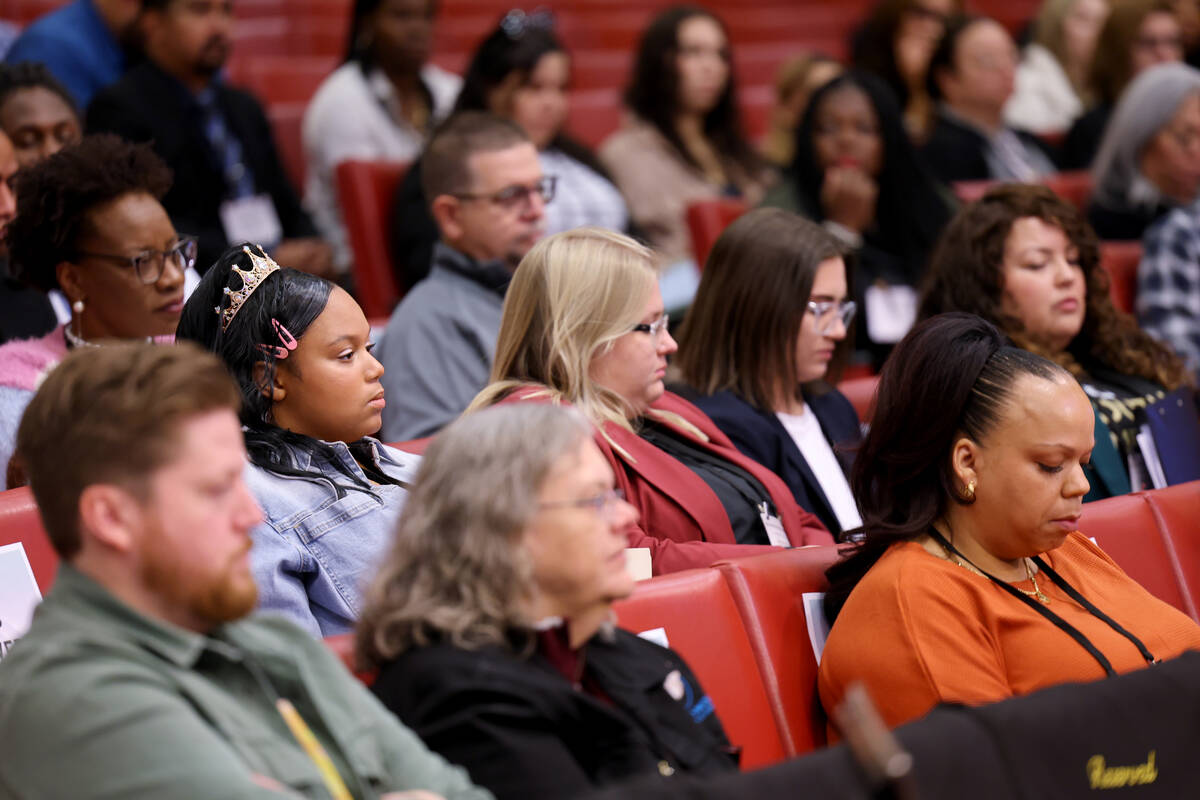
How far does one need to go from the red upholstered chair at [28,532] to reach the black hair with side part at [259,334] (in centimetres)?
34

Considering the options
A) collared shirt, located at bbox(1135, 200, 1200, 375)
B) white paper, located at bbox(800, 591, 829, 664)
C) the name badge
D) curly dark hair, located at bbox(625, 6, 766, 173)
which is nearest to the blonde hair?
white paper, located at bbox(800, 591, 829, 664)

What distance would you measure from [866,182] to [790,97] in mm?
1399

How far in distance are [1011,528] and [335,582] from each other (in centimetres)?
103

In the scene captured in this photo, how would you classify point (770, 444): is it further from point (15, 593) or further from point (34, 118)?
point (34, 118)

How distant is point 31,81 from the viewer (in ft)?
11.6

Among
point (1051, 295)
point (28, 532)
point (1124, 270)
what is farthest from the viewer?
point (1124, 270)

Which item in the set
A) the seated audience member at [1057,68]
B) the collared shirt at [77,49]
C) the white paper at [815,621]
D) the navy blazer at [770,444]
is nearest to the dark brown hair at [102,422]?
the white paper at [815,621]

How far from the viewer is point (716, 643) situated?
2043mm

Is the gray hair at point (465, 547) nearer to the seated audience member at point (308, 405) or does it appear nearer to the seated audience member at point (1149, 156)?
the seated audience member at point (308, 405)

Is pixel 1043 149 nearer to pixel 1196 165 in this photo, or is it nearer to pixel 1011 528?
pixel 1196 165

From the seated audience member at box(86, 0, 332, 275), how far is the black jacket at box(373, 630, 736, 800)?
258 cm

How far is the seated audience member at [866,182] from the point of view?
4.25 metres

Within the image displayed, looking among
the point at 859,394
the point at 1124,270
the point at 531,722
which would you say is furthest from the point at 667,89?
the point at 531,722

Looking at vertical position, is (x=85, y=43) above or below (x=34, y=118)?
above
